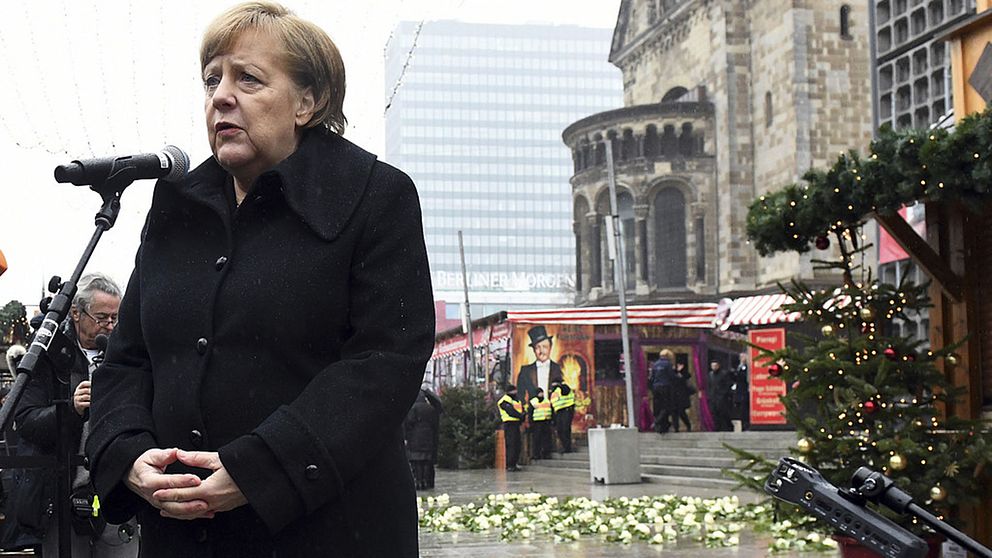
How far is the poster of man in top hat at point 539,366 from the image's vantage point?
30234mm

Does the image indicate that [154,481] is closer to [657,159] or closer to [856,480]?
[856,480]

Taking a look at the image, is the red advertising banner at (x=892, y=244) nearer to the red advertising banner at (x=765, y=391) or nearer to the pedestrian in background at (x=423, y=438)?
the pedestrian in background at (x=423, y=438)

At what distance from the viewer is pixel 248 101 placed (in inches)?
108

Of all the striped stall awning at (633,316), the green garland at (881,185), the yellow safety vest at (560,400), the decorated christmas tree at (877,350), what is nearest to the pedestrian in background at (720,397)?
the striped stall awning at (633,316)

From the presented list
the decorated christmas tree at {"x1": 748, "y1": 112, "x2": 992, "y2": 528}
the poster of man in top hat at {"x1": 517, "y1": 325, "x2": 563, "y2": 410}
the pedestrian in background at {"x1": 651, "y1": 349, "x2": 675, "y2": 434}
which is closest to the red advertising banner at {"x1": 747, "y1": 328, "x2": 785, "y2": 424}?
the pedestrian in background at {"x1": 651, "y1": 349, "x2": 675, "y2": 434}

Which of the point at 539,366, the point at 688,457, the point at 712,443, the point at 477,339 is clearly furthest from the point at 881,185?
the point at 477,339

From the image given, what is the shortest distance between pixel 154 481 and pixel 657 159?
52.2 metres

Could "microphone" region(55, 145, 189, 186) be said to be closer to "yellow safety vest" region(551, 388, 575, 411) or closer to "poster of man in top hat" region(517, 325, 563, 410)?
"yellow safety vest" region(551, 388, 575, 411)

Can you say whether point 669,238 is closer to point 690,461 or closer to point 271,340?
point 690,461

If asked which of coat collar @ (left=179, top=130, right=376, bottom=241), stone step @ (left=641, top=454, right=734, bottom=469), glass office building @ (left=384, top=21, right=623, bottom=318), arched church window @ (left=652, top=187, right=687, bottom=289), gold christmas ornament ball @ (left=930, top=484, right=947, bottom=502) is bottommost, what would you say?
stone step @ (left=641, top=454, right=734, bottom=469)

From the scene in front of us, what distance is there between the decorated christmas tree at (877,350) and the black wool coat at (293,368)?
662cm

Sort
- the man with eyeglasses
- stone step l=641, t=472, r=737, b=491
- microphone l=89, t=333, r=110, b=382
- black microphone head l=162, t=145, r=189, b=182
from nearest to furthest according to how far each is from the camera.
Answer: black microphone head l=162, t=145, r=189, b=182, the man with eyeglasses, microphone l=89, t=333, r=110, b=382, stone step l=641, t=472, r=737, b=491

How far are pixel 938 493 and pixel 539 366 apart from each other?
70.1 ft

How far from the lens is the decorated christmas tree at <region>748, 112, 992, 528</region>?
29.2 ft
